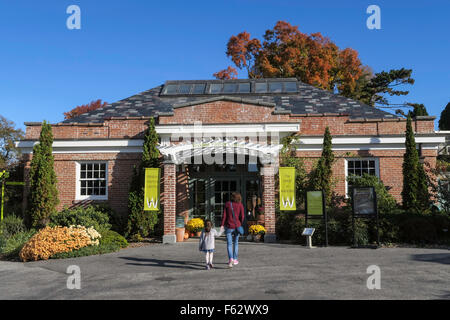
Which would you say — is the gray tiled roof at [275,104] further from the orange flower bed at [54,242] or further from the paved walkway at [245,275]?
the paved walkway at [245,275]

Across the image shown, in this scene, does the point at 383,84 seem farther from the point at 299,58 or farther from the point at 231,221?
the point at 231,221

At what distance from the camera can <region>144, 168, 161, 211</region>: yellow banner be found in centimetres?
1387

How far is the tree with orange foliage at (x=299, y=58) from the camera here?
3042 centimetres

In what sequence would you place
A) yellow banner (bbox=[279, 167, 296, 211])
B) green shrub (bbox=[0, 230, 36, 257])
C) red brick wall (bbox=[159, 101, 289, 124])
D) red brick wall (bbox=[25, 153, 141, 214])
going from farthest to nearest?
red brick wall (bbox=[25, 153, 141, 214]) < red brick wall (bbox=[159, 101, 289, 124]) < yellow banner (bbox=[279, 167, 296, 211]) < green shrub (bbox=[0, 230, 36, 257])

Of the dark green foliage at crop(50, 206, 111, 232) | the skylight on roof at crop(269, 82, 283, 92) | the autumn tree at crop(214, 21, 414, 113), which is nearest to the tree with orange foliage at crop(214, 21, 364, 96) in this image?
the autumn tree at crop(214, 21, 414, 113)

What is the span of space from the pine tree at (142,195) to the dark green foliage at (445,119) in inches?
1351

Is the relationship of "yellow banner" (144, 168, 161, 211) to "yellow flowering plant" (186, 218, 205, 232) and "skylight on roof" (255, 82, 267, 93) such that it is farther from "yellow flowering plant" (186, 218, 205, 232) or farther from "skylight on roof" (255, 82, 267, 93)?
"skylight on roof" (255, 82, 267, 93)

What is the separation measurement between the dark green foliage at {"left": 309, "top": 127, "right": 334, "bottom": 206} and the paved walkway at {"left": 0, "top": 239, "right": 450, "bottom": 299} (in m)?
3.60

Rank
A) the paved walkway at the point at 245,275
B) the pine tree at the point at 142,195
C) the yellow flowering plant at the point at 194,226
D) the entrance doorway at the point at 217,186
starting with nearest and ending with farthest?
the paved walkway at the point at 245,275
the pine tree at the point at 142,195
the yellow flowering plant at the point at 194,226
the entrance doorway at the point at 217,186

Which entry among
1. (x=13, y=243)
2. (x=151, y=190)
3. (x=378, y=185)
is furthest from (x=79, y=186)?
(x=378, y=185)

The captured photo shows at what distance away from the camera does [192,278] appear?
7734mm

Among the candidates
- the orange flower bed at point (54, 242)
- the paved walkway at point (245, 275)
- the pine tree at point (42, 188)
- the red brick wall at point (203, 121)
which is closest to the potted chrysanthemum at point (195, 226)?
the red brick wall at point (203, 121)
